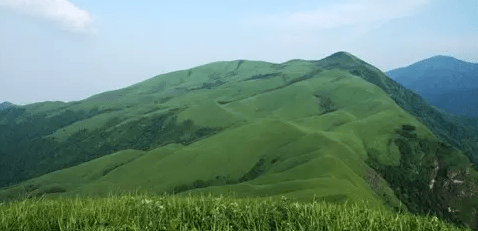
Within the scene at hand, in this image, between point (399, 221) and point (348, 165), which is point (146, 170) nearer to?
point (348, 165)

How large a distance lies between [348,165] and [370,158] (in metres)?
26.6

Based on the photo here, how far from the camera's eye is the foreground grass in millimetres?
8320

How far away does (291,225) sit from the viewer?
830 cm

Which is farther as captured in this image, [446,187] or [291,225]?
[446,187]

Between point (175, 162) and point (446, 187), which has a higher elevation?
point (175, 162)

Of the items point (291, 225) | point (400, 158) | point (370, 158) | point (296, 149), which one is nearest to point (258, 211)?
point (291, 225)

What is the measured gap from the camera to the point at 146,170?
600ft

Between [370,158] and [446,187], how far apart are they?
107ft

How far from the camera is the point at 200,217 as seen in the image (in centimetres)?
889

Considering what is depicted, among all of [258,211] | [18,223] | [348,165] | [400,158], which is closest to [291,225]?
[258,211]

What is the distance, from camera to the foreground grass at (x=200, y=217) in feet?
27.3

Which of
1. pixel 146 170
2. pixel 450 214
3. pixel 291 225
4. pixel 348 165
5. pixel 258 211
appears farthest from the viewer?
pixel 146 170

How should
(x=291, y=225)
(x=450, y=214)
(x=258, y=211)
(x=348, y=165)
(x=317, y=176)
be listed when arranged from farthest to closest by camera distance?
(x=450, y=214)
(x=348, y=165)
(x=317, y=176)
(x=258, y=211)
(x=291, y=225)

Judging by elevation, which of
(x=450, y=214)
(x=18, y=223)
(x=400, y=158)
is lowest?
(x=450, y=214)
